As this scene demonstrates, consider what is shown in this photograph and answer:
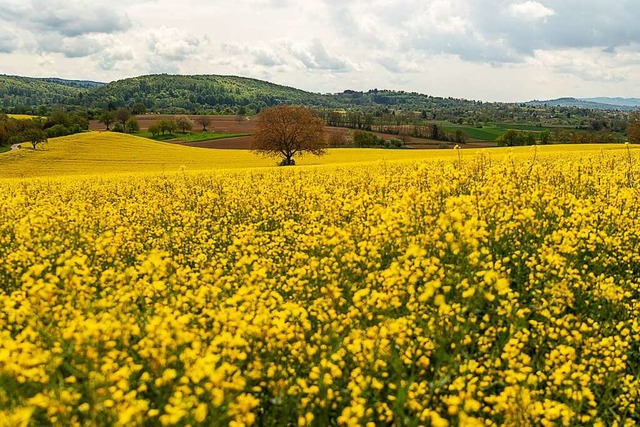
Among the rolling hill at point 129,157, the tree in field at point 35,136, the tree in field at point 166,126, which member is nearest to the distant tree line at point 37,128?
the tree in field at point 35,136

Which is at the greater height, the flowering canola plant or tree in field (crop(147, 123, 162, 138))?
tree in field (crop(147, 123, 162, 138))

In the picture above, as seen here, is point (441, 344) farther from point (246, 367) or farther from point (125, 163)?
point (125, 163)

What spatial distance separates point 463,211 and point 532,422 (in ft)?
12.2

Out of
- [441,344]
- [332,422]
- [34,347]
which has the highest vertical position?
[34,347]

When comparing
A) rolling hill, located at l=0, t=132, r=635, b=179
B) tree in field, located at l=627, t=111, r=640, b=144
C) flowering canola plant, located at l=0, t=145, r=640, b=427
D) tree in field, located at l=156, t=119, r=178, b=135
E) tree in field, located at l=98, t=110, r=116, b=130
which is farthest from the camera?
tree in field, located at l=98, t=110, r=116, b=130

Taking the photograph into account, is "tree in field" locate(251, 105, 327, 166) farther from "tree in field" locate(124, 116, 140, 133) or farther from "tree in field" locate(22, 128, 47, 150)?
"tree in field" locate(124, 116, 140, 133)

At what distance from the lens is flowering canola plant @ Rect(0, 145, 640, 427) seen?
3.49 m

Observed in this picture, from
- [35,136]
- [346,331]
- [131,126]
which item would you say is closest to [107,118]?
[131,126]

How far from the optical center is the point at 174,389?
11.6 feet

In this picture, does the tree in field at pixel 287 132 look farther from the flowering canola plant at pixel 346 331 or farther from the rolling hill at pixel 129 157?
the flowering canola plant at pixel 346 331

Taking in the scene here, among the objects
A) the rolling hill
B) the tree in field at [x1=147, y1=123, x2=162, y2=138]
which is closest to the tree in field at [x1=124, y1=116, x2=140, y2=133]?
the tree in field at [x1=147, y1=123, x2=162, y2=138]

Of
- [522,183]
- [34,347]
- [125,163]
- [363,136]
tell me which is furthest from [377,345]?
[363,136]

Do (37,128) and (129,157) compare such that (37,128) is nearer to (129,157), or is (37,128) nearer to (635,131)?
(129,157)

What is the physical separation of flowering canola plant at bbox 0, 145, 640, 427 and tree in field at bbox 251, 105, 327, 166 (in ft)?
125
